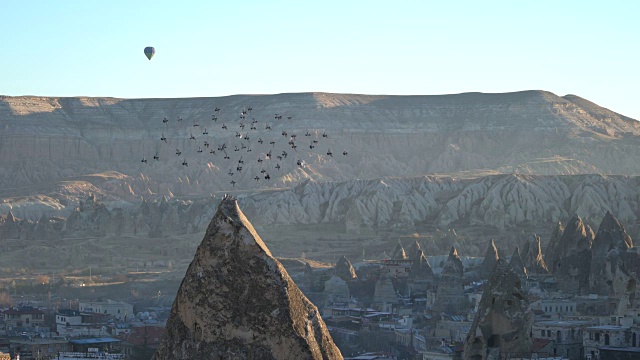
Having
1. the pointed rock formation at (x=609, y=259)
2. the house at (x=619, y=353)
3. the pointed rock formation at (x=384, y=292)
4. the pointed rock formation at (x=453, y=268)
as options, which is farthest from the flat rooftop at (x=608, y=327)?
the pointed rock formation at (x=384, y=292)

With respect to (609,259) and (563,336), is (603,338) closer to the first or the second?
(563,336)

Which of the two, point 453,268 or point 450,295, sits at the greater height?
point 453,268

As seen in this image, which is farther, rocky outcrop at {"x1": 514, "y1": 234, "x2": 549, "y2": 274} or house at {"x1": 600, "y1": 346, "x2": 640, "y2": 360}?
rocky outcrop at {"x1": 514, "y1": 234, "x2": 549, "y2": 274}

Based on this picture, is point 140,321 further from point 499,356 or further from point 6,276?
point 499,356

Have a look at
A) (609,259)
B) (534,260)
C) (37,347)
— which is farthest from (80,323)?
(534,260)

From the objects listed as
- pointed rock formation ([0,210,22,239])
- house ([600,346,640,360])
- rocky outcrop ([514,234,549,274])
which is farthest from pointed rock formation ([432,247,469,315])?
pointed rock formation ([0,210,22,239])

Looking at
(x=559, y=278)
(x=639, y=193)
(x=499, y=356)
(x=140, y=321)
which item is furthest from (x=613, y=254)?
(x=639, y=193)

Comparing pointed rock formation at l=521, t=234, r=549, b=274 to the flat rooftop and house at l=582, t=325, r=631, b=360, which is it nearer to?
the flat rooftop
